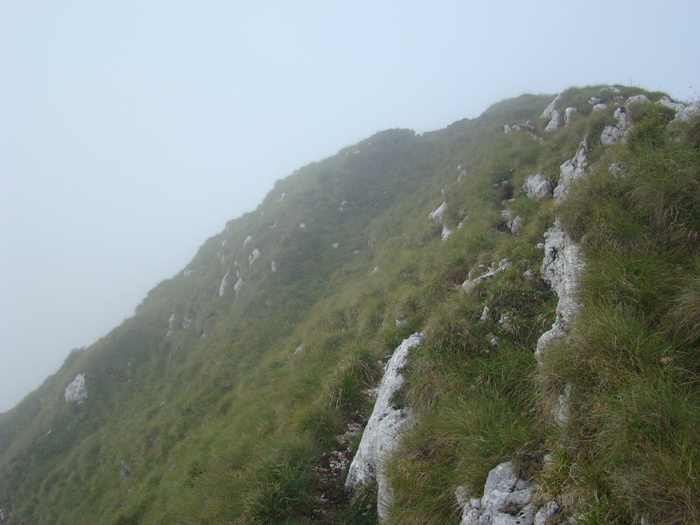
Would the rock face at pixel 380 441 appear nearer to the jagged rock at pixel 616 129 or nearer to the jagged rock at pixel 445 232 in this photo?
the jagged rock at pixel 445 232

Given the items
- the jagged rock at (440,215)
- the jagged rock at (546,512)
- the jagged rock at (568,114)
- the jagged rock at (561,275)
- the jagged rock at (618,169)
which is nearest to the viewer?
the jagged rock at (546,512)

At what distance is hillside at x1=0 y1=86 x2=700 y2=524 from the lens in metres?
4.18

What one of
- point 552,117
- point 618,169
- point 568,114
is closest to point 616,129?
point 618,169

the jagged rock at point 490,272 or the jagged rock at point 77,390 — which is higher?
the jagged rock at point 77,390

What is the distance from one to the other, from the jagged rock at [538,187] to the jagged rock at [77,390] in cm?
3091

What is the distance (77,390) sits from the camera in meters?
24.9

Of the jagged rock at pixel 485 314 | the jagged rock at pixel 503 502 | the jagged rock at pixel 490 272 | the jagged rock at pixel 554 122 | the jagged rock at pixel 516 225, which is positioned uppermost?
the jagged rock at pixel 554 122

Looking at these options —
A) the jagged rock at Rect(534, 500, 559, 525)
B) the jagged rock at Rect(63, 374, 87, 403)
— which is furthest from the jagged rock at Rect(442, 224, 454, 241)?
the jagged rock at Rect(63, 374, 87, 403)

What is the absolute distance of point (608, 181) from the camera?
7598mm

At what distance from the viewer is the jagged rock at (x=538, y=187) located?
40.9ft

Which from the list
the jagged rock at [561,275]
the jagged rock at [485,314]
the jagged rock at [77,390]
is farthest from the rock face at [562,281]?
the jagged rock at [77,390]

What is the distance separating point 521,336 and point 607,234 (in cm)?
259

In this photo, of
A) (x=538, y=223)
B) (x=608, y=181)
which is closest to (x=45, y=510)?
(x=538, y=223)

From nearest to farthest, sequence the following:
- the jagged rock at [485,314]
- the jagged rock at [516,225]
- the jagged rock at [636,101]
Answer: the jagged rock at [485,314], the jagged rock at [516,225], the jagged rock at [636,101]
